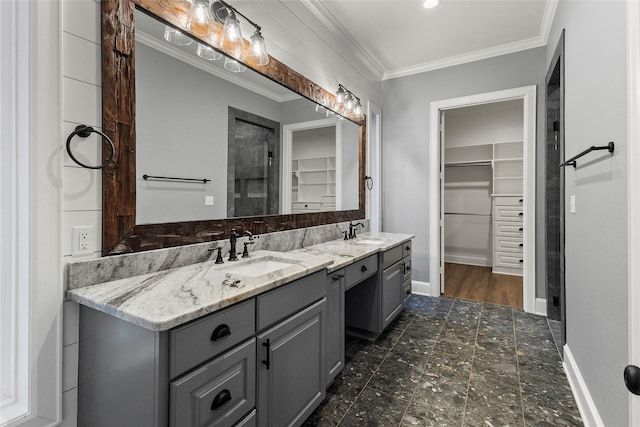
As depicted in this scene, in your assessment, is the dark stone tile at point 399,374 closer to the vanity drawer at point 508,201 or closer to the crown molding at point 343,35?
the crown molding at point 343,35

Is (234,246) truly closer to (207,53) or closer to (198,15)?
(207,53)

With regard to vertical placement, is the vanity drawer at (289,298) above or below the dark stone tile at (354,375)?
above

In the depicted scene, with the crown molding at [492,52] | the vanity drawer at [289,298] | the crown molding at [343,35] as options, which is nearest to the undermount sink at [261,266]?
the vanity drawer at [289,298]

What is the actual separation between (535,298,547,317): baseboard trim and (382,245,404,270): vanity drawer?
1.59 metres

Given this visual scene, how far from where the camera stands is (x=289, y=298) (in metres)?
1.44

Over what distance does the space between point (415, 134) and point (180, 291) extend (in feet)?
11.3

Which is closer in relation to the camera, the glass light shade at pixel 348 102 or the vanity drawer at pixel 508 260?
the glass light shade at pixel 348 102

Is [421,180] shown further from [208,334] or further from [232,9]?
[208,334]

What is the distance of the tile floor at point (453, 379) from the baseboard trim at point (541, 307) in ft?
0.65

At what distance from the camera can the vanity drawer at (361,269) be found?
2.09 meters

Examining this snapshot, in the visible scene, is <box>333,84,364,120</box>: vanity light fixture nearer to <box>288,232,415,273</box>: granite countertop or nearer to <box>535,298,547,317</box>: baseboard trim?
<box>288,232,415,273</box>: granite countertop

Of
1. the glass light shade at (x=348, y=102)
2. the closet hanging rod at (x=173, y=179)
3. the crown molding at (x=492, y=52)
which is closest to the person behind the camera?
the closet hanging rod at (x=173, y=179)

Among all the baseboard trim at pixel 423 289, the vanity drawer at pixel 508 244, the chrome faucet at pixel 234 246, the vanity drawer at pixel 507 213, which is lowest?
the baseboard trim at pixel 423 289

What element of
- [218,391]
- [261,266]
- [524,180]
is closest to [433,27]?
[524,180]
